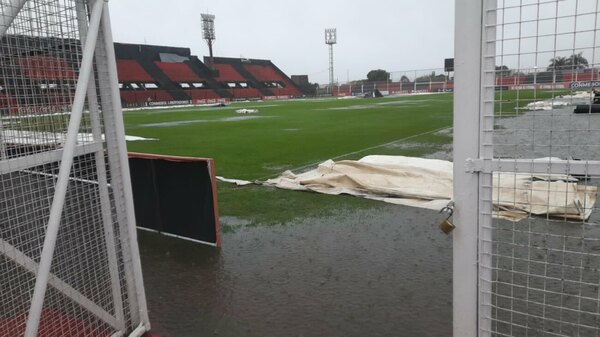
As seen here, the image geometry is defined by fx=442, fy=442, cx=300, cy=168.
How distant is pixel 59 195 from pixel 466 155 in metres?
2.03

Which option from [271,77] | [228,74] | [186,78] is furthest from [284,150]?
[271,77]

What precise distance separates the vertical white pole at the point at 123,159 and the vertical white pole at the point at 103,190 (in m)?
0.10

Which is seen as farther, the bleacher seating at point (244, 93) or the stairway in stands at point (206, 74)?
the bleacher seating at point (244, 93)

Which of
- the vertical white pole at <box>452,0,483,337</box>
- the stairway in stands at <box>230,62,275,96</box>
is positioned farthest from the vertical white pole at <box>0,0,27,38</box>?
the stairway in stands at <box>230,62,275,96</box>

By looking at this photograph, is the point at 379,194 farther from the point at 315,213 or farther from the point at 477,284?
the point at 477,284

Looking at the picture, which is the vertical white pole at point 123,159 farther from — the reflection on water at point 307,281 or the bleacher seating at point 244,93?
the bleacher seating at point 244,93

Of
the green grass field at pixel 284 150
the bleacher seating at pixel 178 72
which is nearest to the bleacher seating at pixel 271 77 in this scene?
the bleacher seating at pixel 178 72

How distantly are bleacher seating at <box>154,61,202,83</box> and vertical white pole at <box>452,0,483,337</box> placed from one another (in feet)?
210

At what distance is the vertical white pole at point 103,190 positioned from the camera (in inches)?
102

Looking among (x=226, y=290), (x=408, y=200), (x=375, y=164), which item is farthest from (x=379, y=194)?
(x=226, y=290)

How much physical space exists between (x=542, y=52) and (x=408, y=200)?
4825 mm

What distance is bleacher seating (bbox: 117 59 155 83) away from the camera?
56.9 m

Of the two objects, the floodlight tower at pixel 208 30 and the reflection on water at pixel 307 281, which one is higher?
the floodlight tower at pixel 208 30

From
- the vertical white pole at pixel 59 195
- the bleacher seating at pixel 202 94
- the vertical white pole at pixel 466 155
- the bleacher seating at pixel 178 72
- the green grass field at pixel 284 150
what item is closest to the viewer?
the vertical white pole at pixel 466 155
